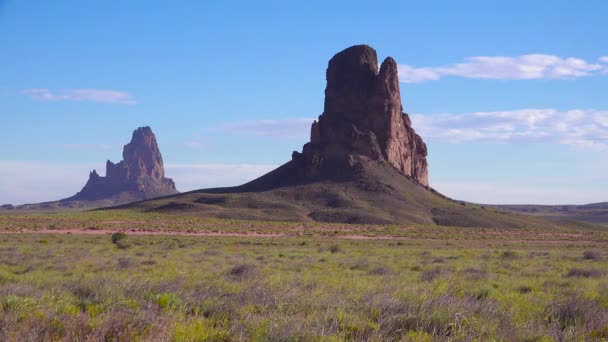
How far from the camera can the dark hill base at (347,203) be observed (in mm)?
99125

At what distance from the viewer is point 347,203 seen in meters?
106

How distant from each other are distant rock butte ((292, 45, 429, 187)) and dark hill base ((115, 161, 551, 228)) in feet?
10.9

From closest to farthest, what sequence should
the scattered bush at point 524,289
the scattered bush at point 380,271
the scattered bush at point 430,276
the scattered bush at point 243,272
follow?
the scattered bush at point 524,289 < the scattered bush at point 243,272 < the scattered bush at point 430,276 < the scattered bush at point 380,271

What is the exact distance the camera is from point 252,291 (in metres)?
9.47

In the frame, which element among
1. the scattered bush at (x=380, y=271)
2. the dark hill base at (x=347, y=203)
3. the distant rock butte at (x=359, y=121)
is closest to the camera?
the scattered bush at (x=380, y=271)

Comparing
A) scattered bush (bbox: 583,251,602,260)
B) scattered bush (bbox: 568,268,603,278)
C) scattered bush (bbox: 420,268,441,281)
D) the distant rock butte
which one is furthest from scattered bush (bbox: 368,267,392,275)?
the distant rock butte

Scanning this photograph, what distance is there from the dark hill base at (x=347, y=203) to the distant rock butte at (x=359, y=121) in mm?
3308

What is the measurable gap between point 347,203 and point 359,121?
92.4 feet

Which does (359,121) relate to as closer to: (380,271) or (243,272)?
(380,271)

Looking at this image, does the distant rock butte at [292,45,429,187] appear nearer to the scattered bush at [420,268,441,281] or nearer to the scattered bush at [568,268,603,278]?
the scattered bush at [568,268,603,278]

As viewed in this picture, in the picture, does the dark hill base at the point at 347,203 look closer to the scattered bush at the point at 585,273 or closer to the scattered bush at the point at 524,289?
the scattered bush at the point at 585,273

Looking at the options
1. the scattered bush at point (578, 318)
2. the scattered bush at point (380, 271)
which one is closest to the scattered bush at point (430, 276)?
the scattered bush at point (380, 271)

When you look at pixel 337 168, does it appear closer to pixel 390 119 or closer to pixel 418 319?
pixel 390 119

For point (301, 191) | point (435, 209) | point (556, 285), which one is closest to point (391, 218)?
point (435, 209)
